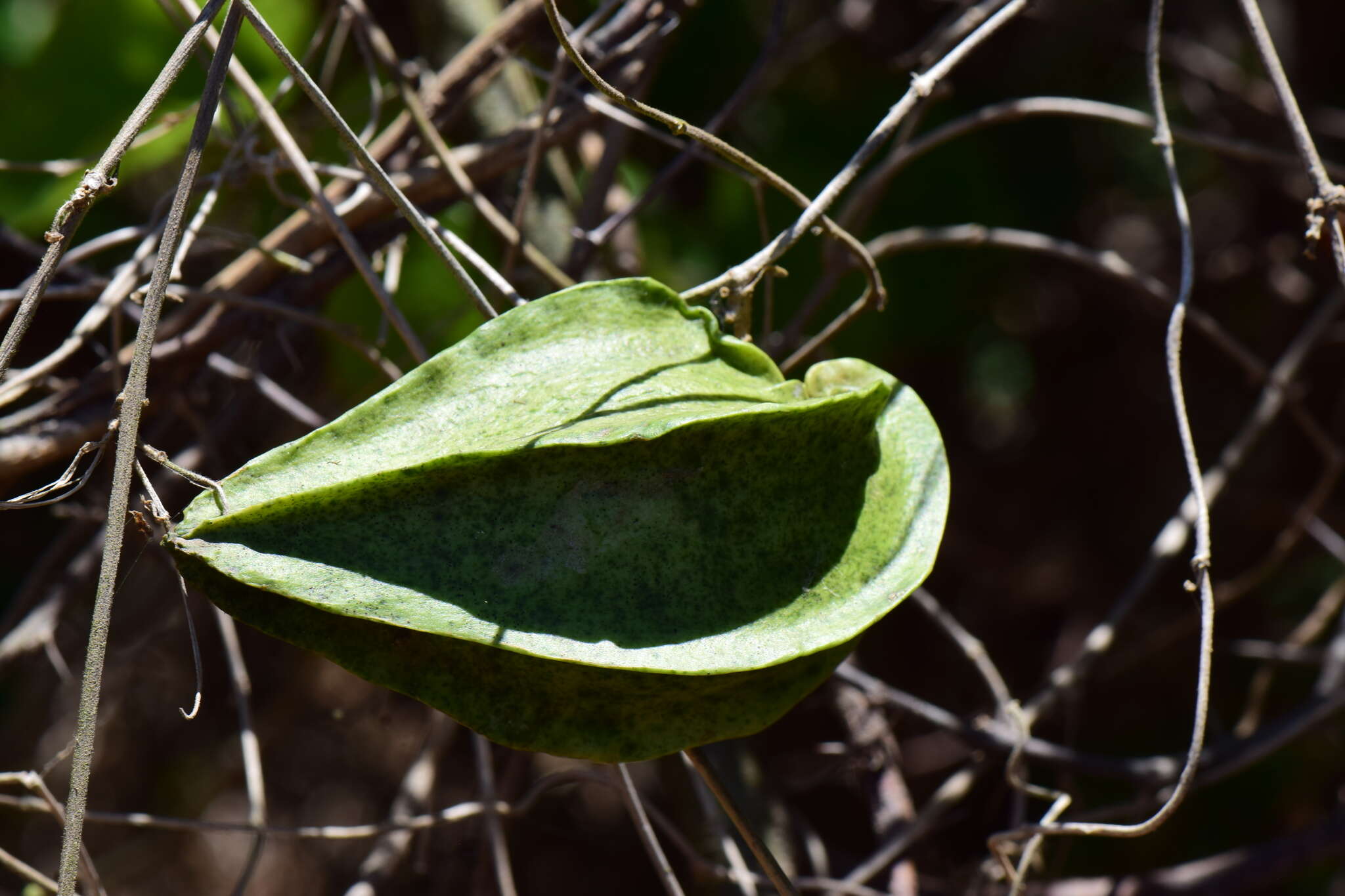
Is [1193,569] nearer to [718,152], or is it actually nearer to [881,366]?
[718,152]

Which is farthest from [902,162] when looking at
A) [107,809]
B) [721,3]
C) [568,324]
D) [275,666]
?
[107,809]

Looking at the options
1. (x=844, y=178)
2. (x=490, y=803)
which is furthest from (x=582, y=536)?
(x=490, y=803)

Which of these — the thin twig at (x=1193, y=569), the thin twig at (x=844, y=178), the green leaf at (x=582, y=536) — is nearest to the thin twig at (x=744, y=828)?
the green leaf at (x=582, y=536)

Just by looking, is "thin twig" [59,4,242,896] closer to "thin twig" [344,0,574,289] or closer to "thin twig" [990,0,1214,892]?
"thin twig" [344,0,574,289]

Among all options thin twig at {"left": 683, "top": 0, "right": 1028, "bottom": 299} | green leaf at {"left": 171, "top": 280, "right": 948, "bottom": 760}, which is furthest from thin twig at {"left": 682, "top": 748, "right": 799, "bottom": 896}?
thin twig at {"left": 683, "top": 0, "right": 1028, "bottom": 299}

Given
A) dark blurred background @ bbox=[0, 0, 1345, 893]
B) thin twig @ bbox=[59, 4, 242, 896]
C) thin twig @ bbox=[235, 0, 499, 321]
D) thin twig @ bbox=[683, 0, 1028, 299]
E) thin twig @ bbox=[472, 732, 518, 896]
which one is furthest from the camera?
dark blurred background @ bbox=[0, 0, 1345, 893]
